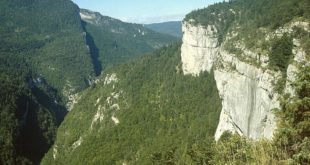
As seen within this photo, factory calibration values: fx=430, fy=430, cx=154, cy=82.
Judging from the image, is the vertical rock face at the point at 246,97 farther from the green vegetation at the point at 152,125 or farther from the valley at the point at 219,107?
the green vegetation at the point at 152,125

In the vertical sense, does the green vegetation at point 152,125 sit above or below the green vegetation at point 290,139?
below

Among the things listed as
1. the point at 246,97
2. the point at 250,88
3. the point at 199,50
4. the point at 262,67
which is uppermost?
the point at 262,67

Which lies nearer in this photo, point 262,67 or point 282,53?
point 282,53

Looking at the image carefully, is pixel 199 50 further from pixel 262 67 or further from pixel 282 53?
pixel 282 53

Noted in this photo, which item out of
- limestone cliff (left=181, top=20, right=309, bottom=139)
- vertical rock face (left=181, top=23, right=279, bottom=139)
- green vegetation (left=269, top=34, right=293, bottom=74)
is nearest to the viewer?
limestone cliff (left=181, top=20, right=309, bottom=139)

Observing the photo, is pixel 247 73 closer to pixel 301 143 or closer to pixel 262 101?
pixel 262 101

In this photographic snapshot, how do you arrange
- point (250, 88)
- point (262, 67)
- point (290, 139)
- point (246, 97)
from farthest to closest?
point (246, 97) → point (250, 88) → point (262, 67) → point (290, 139)

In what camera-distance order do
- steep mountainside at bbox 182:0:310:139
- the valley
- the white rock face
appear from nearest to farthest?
the valley → steep mountainside at bbox 182:0:310:139 → the white rock face

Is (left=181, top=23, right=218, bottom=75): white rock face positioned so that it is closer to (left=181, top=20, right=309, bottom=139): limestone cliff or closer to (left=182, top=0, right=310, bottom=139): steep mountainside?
(left=181, top=20, right=309, bottom=139): limestone cliff

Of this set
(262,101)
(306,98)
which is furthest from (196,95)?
(306,98)

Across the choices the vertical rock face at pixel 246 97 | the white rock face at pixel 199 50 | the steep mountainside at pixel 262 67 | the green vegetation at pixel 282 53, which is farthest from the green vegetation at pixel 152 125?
the green vegetation at pixel 282 53

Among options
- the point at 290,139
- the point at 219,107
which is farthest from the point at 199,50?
the point at 290,139

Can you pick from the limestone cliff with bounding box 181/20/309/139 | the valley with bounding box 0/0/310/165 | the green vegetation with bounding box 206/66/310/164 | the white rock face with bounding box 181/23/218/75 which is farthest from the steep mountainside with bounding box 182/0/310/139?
the white rock face with bounding box 181/23/218/75
